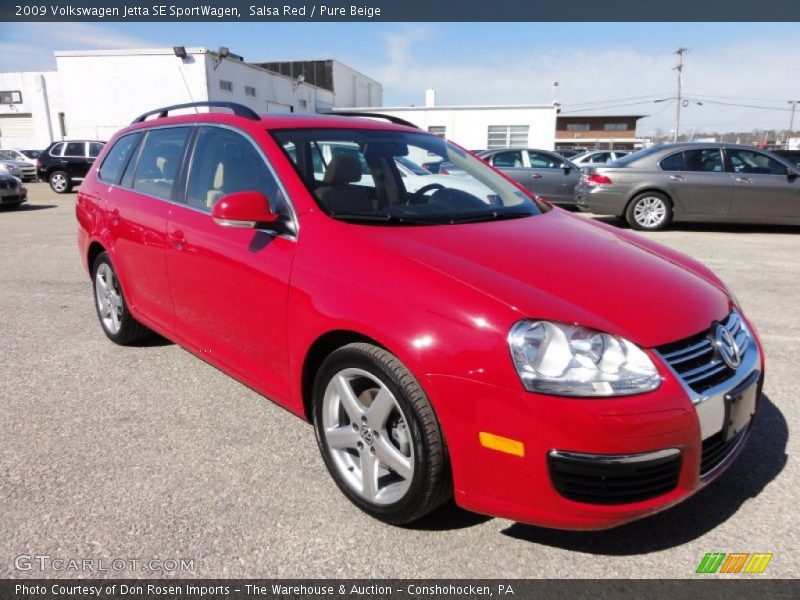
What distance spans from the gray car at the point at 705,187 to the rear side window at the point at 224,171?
8.35 meters

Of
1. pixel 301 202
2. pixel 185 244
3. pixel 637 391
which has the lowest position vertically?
pixel 637 391

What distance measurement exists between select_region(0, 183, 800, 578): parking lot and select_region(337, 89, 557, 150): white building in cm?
3047

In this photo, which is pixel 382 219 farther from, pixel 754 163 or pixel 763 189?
pixel 754 163

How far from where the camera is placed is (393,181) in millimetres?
3271

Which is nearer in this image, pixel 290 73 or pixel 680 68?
pixel 290 73

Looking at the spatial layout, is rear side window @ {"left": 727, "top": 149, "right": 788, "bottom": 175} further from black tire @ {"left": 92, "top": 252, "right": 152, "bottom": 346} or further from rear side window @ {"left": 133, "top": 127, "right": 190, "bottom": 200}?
black tire @ {"left": 92, "top": 252, "right": 152, "bottom": 346}

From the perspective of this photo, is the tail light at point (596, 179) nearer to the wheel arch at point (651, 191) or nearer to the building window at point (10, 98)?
the wheel arch at point (651, 191)

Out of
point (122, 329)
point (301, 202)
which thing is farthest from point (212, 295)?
point (122, 329)

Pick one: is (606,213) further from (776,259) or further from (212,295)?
(212,295)

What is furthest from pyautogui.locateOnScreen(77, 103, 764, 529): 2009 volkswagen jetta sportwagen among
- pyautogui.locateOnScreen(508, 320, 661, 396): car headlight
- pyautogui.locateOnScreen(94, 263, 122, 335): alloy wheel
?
pyautogui.locateOnScreen(94, 263, 122, 335): alloy wheel

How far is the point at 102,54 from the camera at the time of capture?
2677cm

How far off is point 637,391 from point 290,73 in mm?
46544

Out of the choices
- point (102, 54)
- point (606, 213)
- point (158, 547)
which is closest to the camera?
point (158, 547)

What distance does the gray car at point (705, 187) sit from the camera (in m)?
9.70
